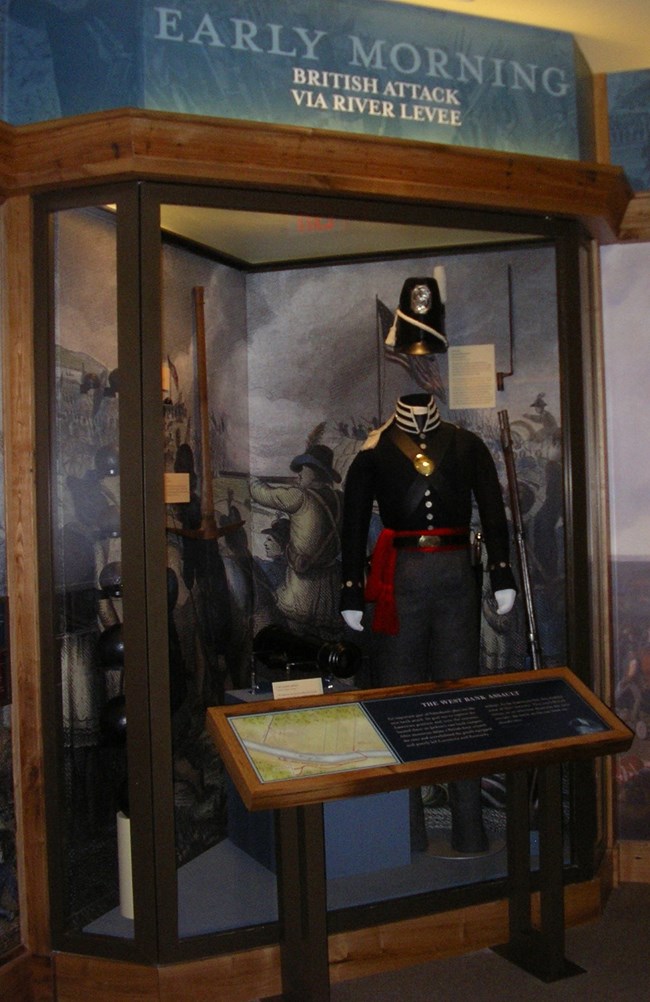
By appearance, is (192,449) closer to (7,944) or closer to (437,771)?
(437,771)

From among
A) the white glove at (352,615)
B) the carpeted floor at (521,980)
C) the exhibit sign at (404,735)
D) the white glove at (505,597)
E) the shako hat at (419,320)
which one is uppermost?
the shako hat at (419,320)

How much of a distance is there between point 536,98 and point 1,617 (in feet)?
7.82

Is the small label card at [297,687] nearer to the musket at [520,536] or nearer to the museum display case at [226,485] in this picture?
the museum display case at [226,485]

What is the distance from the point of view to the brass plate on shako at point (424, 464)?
140 inches

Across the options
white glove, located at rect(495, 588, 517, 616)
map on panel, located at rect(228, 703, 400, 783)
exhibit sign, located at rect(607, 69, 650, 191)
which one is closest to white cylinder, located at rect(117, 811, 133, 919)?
map on panel, located at rect(228, 703, 400, 783)

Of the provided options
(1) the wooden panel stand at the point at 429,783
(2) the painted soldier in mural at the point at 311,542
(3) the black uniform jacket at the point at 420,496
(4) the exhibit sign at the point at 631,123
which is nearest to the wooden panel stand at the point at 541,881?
(1) the wooden panel stand at the point at 429,783

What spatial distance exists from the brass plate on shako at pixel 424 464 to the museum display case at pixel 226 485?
0.20 m

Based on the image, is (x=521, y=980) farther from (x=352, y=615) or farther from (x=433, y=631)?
(x=352, y=615)

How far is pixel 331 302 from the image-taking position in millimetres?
3631

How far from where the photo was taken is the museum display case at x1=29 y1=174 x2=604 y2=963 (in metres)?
3.07

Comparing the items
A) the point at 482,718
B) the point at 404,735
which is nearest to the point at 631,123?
the point at 482,718

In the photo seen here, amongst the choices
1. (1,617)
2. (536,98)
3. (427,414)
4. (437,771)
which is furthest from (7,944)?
(536,98)

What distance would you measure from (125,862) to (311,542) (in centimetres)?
120

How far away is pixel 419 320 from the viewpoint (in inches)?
140
